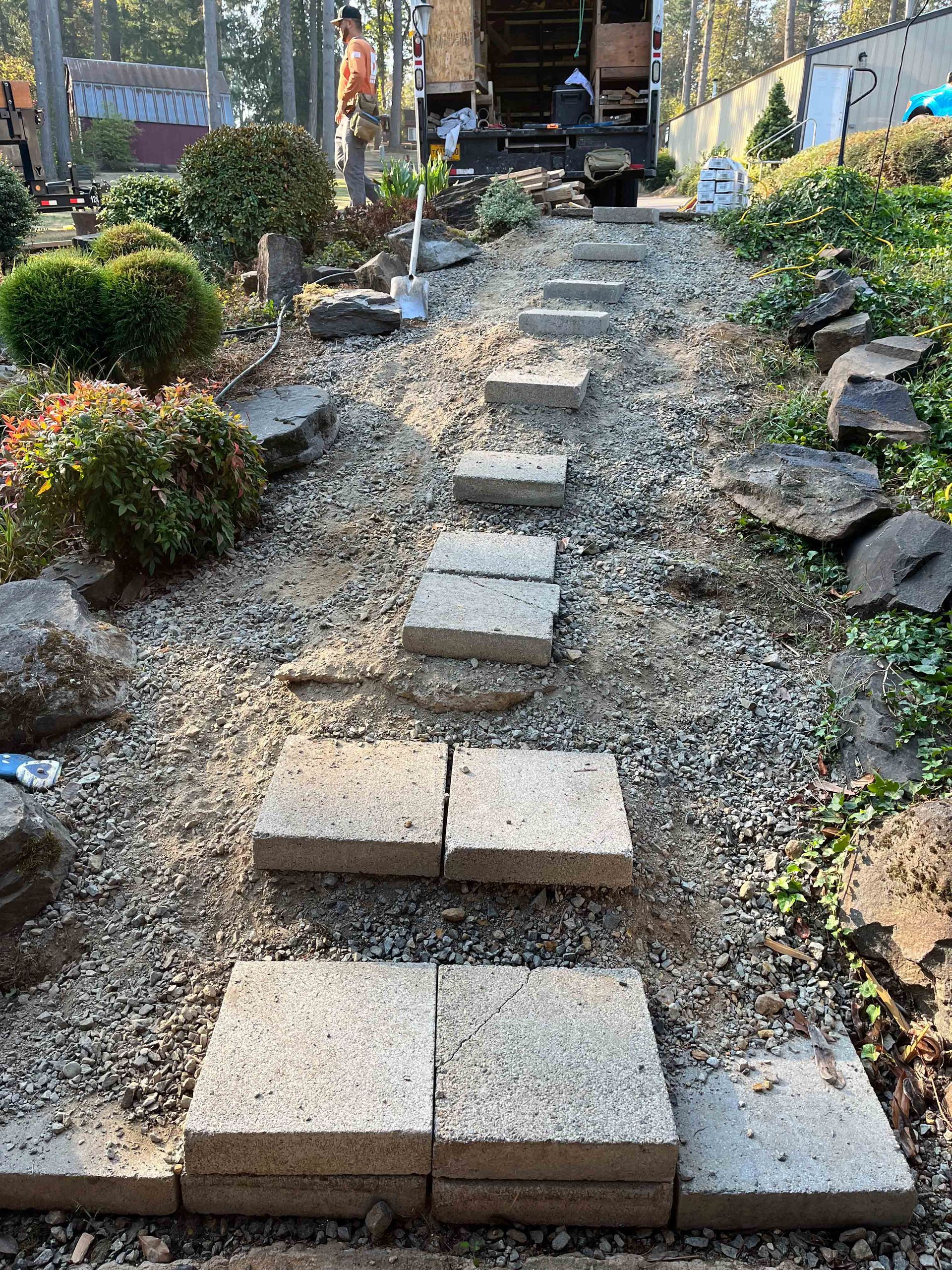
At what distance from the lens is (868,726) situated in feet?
9.41

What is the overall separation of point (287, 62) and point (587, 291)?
23.2 m

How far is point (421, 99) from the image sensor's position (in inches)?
390

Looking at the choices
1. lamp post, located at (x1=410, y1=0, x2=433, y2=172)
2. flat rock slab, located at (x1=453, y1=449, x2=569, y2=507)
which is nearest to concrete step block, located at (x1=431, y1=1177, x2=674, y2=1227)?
flat rock slab, located at (x1=453, y1=449, x2=569, y2=507)

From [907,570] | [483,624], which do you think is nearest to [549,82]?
[907,570]

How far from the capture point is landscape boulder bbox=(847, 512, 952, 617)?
3.19 meters

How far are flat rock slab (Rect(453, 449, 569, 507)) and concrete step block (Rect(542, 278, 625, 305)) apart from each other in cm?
252

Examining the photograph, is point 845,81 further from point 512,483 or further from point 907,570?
point 907,570

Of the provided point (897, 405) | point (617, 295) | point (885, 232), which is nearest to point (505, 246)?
point (617, 295)

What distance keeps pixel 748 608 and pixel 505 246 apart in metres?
5.28

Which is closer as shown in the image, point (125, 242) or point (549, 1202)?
point (549, 1202)

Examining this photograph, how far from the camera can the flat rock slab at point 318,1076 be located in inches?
74.5

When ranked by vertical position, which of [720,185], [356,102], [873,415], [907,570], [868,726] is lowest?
[868,726]

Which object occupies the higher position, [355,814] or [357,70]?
[357,70]

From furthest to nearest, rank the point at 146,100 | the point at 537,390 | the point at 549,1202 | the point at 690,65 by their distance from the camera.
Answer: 1. the point at 690,65
2. the point at 146,100
3. the point at 537,390
4. the point at 549,1202
